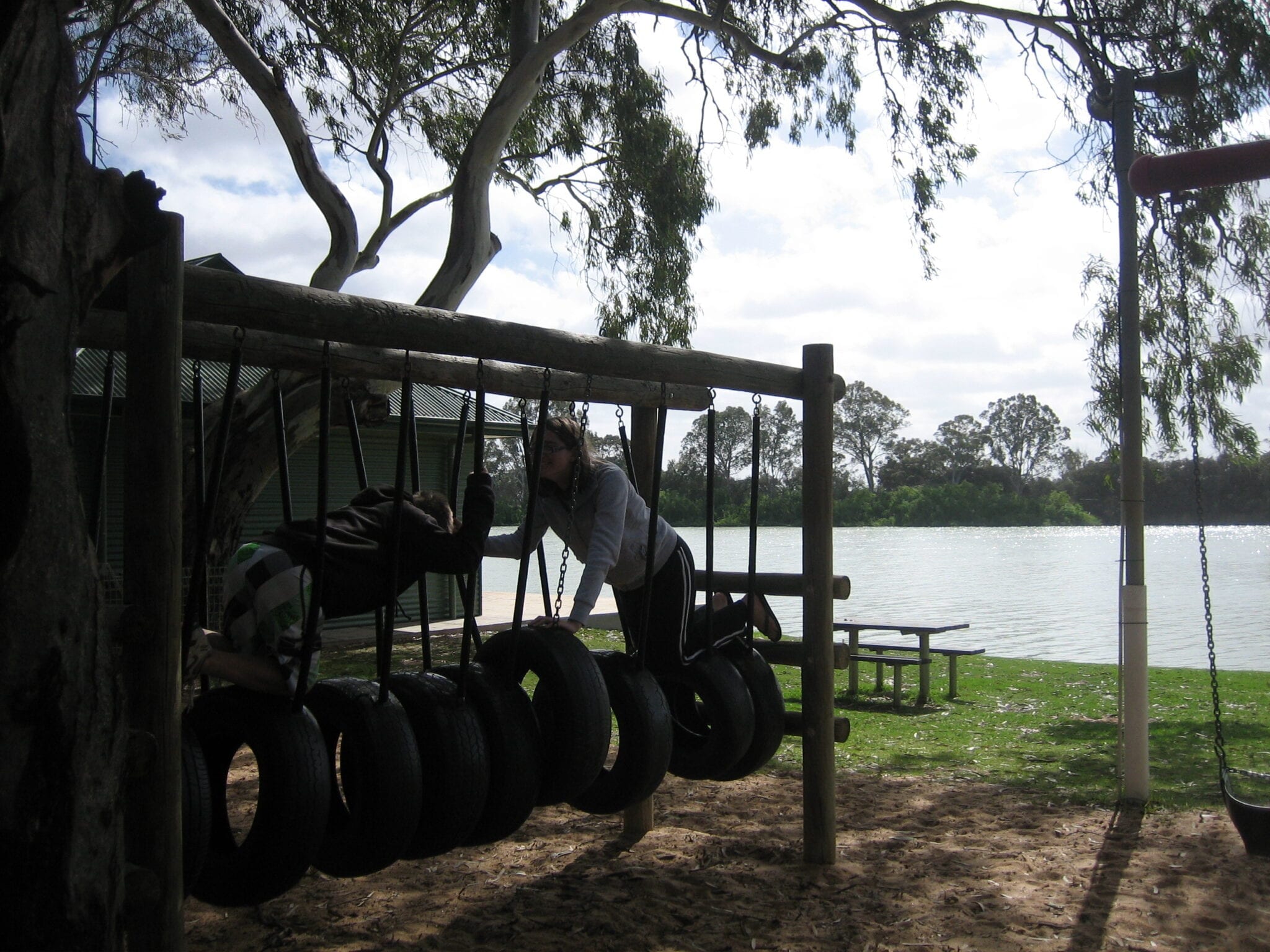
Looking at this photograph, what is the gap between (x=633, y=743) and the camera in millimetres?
3861

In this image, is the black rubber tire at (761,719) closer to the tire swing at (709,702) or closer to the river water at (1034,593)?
the tire swing at (709,702)

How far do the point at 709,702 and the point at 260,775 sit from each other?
5.89ft

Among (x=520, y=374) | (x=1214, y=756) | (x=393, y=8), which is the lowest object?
(x=1214, y=756)

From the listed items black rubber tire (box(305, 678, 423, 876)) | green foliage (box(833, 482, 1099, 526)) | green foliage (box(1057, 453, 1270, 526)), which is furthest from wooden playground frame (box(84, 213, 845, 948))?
green foliage (box(833, 482, 1099, 526))

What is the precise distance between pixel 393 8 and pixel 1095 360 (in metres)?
8.04

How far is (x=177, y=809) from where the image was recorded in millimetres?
2600

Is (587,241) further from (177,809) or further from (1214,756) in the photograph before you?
(177,809)

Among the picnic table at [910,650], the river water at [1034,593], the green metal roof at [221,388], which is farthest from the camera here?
the river water at [1034,593]

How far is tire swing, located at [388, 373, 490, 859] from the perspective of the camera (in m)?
3.17

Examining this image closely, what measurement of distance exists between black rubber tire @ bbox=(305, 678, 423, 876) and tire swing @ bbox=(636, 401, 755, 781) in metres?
1.15

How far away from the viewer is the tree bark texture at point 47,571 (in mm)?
1921

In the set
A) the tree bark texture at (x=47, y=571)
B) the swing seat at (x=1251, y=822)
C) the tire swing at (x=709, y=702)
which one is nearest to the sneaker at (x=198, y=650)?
the tree bark texture at (x=47, y=571)

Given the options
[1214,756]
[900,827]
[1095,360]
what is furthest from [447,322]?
[1095,360]

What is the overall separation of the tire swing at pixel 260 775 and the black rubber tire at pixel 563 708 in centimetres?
71
